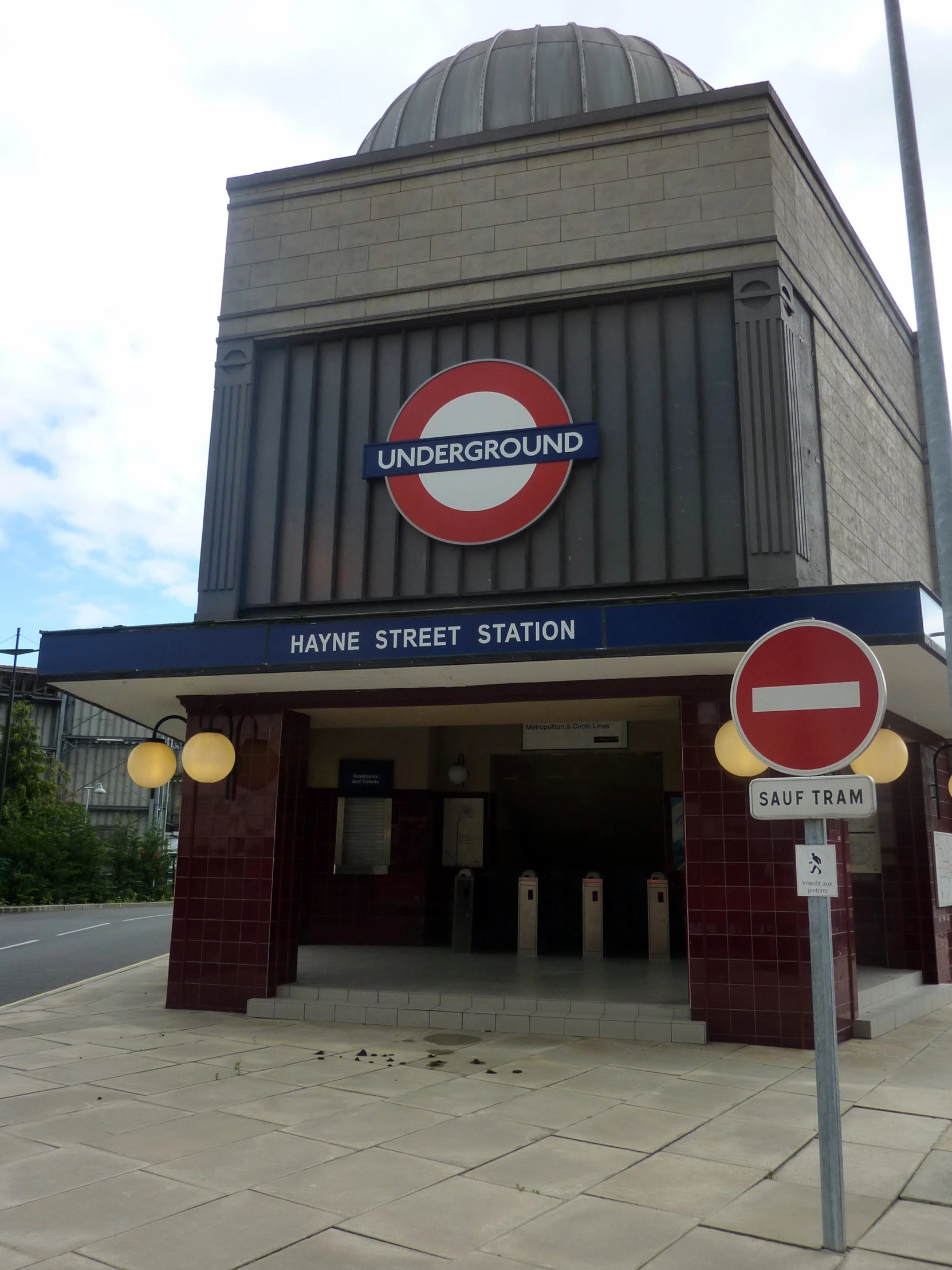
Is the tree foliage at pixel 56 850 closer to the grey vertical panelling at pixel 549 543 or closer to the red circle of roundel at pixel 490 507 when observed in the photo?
the red circle of roundel at pixel 490 507

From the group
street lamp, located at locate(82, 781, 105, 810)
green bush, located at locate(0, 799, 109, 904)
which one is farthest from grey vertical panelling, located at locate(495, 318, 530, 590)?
street lamp, located at locate(82, 781, 105, 810)

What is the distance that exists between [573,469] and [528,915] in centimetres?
665

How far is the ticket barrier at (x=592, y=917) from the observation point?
13.8m

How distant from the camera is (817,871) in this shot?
14.2ft

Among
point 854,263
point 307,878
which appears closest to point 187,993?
point 307,878

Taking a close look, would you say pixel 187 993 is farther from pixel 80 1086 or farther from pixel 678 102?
pixel 678 102

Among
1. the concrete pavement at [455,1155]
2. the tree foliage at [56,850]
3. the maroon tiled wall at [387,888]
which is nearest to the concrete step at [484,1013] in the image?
the concrete pavement at [455,1155]

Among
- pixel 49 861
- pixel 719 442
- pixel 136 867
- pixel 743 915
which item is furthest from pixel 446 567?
pixel 136 867

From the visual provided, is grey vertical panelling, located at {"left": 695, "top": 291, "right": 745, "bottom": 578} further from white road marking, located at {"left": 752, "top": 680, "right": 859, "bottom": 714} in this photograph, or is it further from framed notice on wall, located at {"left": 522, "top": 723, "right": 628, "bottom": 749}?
white road marking, located at {"left": 752, "top": 680, "right": 859, "bottom": 714}

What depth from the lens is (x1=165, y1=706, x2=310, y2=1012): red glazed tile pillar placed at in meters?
10.4

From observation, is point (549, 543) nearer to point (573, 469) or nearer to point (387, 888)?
point (573, 469)

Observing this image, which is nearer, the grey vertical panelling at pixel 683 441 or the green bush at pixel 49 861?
the grey vertical panelling at pixel 683 441

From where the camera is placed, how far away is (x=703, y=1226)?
14.9 feet

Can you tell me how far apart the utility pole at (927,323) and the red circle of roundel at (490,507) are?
4659 mm
